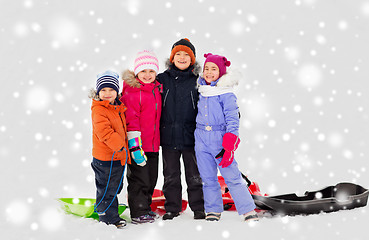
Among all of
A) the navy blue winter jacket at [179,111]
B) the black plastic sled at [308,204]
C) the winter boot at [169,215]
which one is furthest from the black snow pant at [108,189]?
the black plastic sled at [308,204]

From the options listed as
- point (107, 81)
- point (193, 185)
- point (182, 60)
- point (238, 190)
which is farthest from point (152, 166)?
point (182, 60)

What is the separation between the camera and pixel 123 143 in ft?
13.3

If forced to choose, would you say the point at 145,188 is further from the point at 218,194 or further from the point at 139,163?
the point at 218,194

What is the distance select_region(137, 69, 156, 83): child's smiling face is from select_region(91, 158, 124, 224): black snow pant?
924 mm

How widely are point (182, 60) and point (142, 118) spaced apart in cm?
76

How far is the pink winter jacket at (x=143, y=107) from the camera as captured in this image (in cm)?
434

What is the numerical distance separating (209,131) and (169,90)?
645mm

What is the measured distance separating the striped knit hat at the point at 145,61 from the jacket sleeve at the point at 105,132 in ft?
2.29

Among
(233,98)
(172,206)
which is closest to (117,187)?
(172,206)

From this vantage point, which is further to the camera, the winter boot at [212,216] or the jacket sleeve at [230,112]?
the winter boot at [212,216]

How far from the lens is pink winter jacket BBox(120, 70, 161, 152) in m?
4.34

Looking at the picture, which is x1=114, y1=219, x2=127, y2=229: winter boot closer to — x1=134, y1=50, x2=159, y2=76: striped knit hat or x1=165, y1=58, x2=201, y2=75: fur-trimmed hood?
x1=134, y1=50, x2=159, y2=76: striped knit hat

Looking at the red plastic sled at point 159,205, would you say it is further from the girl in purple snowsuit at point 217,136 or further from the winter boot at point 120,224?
the winter boot at point 120,224

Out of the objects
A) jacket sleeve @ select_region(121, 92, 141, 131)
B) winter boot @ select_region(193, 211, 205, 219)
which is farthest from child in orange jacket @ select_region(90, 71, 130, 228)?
winter boot @ select_region(193, 211, 205, 219)
